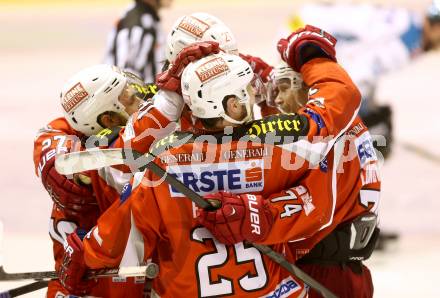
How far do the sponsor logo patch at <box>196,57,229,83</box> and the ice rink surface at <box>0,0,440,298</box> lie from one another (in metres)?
2.11

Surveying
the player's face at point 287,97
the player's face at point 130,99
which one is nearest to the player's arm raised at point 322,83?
the player's face at point 287,97

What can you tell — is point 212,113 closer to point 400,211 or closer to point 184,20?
point 184,20

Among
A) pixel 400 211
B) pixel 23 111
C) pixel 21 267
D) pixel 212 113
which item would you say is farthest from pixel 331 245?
pixel 23 111

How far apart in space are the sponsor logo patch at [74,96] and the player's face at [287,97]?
623mm

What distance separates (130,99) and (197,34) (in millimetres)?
308

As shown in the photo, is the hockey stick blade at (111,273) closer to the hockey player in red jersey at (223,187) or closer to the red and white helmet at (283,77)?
the hockey player in red jersey at (223,187)

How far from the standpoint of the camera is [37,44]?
10.2 metres

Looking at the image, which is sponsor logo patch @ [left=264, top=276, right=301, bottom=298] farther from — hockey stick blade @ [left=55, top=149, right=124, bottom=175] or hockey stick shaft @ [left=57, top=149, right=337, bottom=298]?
hockey stick blade @ [left=55, top=149, right=124, bottom=175]

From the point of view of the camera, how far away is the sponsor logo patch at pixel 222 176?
9.91 feet

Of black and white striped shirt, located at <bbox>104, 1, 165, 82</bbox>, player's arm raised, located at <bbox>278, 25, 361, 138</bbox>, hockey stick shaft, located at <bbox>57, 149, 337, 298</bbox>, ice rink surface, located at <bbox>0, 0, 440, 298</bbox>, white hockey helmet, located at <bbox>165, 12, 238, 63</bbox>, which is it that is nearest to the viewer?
hockey stick shaft, located at <bbox>57, 149, 337, 298</bbox>

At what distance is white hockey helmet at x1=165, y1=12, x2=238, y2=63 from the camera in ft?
11.7

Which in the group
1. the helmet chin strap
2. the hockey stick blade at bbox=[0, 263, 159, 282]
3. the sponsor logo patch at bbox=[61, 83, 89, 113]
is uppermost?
the sponsor logo patch at bbox=[61, 83, 89, 113]

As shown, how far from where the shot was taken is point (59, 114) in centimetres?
784

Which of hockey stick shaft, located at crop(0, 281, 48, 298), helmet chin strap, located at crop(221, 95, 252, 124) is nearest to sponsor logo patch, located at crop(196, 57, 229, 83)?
helmet chin strap, located at crop(221, 95, 252, 124)
